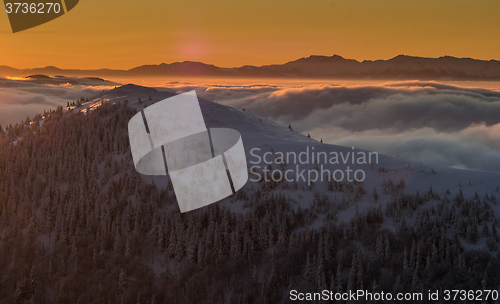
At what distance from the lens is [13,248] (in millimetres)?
187500

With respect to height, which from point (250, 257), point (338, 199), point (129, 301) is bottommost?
point (129, 301)

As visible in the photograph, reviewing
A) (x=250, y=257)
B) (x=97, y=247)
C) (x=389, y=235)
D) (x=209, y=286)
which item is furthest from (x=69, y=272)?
(x=389, y=235)

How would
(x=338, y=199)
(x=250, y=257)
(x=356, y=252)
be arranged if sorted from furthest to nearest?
(x=338, y=199), (x=250, y=257), (x=356, y=252)

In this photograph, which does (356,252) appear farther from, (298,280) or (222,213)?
(222,213)

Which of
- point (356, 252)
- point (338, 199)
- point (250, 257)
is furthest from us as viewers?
point (338, 199)

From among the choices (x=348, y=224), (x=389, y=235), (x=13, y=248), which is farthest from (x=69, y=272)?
(x=389, y=235)

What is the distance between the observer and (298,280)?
163000mm

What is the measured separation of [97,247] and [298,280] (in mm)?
77653

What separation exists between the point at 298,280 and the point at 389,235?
110ft

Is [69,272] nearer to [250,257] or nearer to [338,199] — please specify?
[250,257]

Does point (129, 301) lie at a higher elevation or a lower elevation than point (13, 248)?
lower

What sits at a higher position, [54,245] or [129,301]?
[54,245]

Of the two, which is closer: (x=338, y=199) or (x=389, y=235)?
(x=389, y=235)

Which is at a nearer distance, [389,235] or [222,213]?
[389,235]
